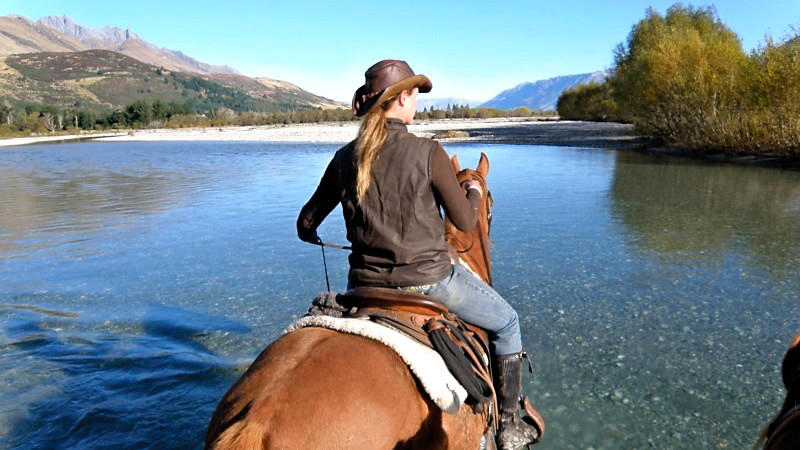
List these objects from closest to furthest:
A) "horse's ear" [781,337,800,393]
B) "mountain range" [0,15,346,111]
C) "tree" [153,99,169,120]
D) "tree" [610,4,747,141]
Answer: "horse's ear" [781,337,800,393] < "tree" [610,4,747,141] < "tree" [153,99,169,120] < "mountain range" [0,15,346,111]

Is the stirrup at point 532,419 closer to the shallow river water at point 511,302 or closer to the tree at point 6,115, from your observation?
the shallow river water at point 511,302

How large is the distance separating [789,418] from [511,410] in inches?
63.4

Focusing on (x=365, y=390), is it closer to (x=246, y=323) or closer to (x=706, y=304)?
(x=246, y=323)

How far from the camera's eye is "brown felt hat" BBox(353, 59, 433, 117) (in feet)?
7.81

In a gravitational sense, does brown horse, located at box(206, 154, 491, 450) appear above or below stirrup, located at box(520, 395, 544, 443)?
above

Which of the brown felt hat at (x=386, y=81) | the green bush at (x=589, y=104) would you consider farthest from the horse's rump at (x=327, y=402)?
the green bush at (x=589, y=104)

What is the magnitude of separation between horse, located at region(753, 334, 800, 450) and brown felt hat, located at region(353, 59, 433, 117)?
6.22ft

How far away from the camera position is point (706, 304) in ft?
20.0

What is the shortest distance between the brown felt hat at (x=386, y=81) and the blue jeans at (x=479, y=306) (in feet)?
2.93

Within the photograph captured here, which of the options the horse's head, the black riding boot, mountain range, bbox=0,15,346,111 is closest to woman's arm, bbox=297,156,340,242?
the horse's head

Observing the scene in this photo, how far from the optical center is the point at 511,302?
249 inches

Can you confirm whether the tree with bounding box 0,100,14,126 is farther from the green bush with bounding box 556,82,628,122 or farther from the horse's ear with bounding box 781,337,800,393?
the horse's ear with bounding box 781,337,800,393

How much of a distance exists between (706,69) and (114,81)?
166927 mm

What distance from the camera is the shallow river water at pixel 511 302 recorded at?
4023mm
